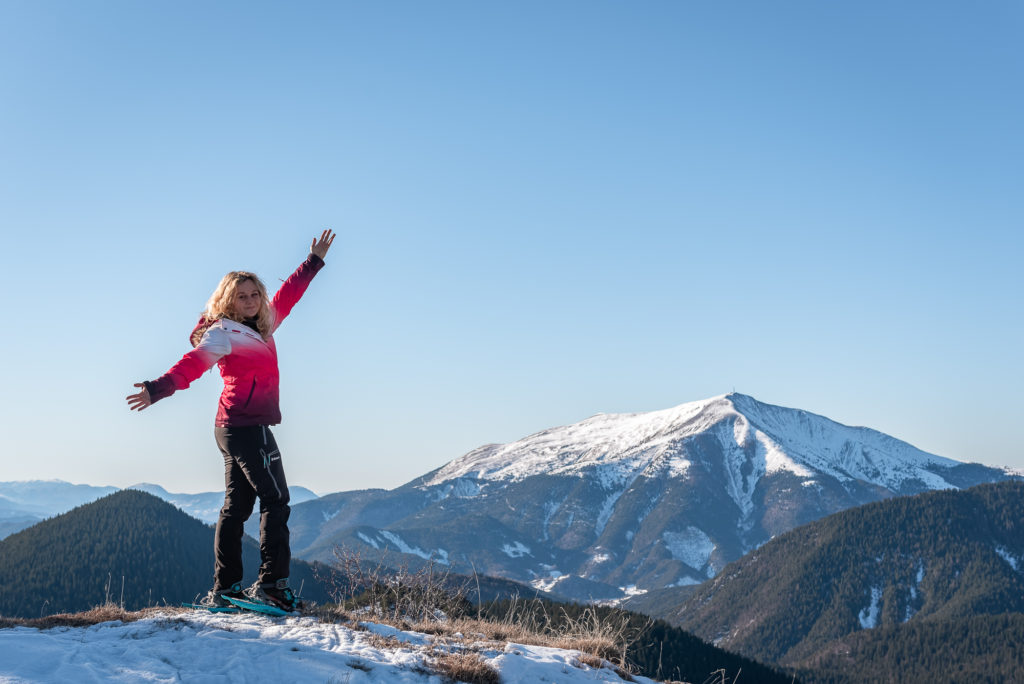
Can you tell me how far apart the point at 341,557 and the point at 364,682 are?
8.43 meters

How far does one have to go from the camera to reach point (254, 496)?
397 inches

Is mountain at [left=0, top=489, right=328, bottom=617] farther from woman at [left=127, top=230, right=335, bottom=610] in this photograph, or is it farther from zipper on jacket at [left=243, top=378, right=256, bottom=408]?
zipper on jacket at [left=243, top=378, right=256, bottom=408]

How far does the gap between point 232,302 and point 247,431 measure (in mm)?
1601

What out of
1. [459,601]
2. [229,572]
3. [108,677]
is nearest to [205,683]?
[108,677]

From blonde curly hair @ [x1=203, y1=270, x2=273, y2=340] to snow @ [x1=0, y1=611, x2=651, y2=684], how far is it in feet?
11.4

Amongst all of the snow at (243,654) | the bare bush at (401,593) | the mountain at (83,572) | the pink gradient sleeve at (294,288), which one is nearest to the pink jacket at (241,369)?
the pink gradient sleeve at (294,288)

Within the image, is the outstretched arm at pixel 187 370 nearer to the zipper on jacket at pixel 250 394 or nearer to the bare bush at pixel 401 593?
the zipper on jacket at pixel 250 394

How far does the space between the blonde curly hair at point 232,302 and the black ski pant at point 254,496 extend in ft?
4.30

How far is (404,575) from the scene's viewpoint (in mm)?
17891

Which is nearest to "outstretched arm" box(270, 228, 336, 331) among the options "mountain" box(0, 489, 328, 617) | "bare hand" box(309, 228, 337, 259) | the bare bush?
"bare hand" box(309, 228, 337, 259)

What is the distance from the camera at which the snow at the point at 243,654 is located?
7.90 meters

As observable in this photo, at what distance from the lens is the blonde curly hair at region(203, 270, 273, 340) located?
10203 mm

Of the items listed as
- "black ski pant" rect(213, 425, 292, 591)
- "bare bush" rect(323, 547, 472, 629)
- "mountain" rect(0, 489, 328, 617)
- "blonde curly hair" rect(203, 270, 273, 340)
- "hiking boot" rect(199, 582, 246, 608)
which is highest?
"blonde curly hair" rect(203, 270, 273, 340)

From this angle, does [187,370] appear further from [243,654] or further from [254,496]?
[243,654]
